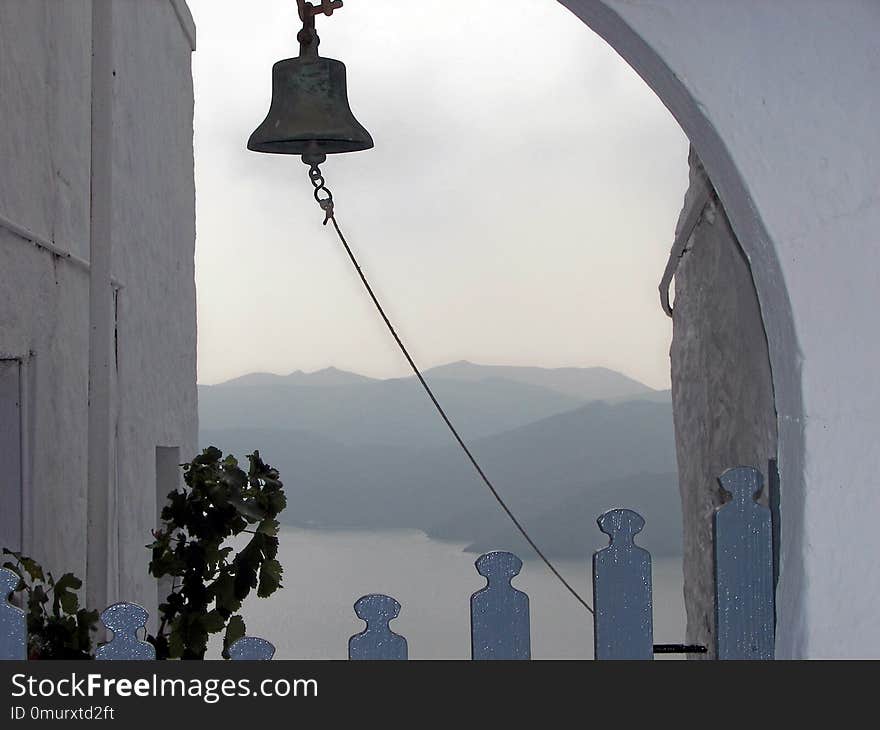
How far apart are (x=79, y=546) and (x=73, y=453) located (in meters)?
0.34

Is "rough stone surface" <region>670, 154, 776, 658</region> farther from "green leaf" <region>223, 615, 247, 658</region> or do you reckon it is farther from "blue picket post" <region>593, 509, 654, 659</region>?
"green leaf" <region>223, 615, 247, 658</region>

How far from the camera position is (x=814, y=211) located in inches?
65.2

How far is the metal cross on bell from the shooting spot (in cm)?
369

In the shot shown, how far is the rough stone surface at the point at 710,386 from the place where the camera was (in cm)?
287

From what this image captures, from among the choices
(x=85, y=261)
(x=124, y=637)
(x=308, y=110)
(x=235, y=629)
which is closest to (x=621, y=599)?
(x=124, y=637)

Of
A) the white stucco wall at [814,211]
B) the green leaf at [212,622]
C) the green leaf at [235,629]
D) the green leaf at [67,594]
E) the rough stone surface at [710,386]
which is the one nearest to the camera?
the white stucco wall at [814,211]

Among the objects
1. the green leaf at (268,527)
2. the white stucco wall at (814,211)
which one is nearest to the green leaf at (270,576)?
the green leaf at (268,527)

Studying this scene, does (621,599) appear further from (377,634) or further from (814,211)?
(814,211)

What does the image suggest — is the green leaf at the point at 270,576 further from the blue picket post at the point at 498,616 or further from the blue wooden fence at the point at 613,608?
the blue picket post at the point at 498,616

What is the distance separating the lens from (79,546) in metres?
4.11

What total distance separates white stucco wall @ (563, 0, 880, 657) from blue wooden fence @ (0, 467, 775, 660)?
0.13 m

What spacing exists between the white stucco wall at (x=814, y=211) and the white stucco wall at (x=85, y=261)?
218 centimetres

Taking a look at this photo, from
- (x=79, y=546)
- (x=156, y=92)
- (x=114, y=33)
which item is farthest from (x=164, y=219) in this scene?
(x=79, y=546)

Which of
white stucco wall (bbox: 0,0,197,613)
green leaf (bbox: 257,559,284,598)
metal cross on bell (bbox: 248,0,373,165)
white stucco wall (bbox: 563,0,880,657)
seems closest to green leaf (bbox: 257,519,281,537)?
green leaf (bbox: 257,559,284,598)
